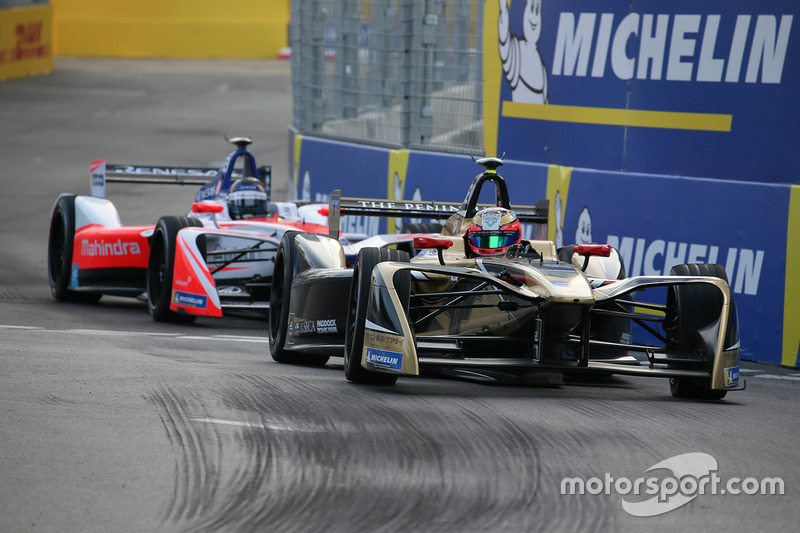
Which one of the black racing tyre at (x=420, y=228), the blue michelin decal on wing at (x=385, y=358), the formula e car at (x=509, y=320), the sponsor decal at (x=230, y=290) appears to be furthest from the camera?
the sponsor decal at (x=230, y=290)

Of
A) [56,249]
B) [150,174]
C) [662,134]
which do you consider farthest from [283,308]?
[150,174]

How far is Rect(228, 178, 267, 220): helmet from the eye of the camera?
40.0 feet

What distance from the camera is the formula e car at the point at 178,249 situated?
35.8 feet

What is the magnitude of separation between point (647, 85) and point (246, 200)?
4.16 meters

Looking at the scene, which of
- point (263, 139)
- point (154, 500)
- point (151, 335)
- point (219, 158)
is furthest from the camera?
point (263, 139)

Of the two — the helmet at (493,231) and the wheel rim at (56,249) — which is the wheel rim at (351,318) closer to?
the helmet at (493,231)

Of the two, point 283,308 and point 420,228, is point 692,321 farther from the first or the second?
point 420,228

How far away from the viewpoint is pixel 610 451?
18.5ft

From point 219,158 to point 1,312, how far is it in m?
13.7

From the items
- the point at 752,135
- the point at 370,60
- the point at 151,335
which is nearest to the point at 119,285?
the point at 151,335

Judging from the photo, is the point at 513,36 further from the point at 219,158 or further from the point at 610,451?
the point at 219,158

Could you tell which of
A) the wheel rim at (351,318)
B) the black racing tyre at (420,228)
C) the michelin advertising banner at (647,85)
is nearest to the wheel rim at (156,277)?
the black racing tyre at (420,228)

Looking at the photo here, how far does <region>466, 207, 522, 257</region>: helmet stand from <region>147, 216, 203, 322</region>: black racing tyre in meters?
3.78

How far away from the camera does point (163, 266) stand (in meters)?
11.1
